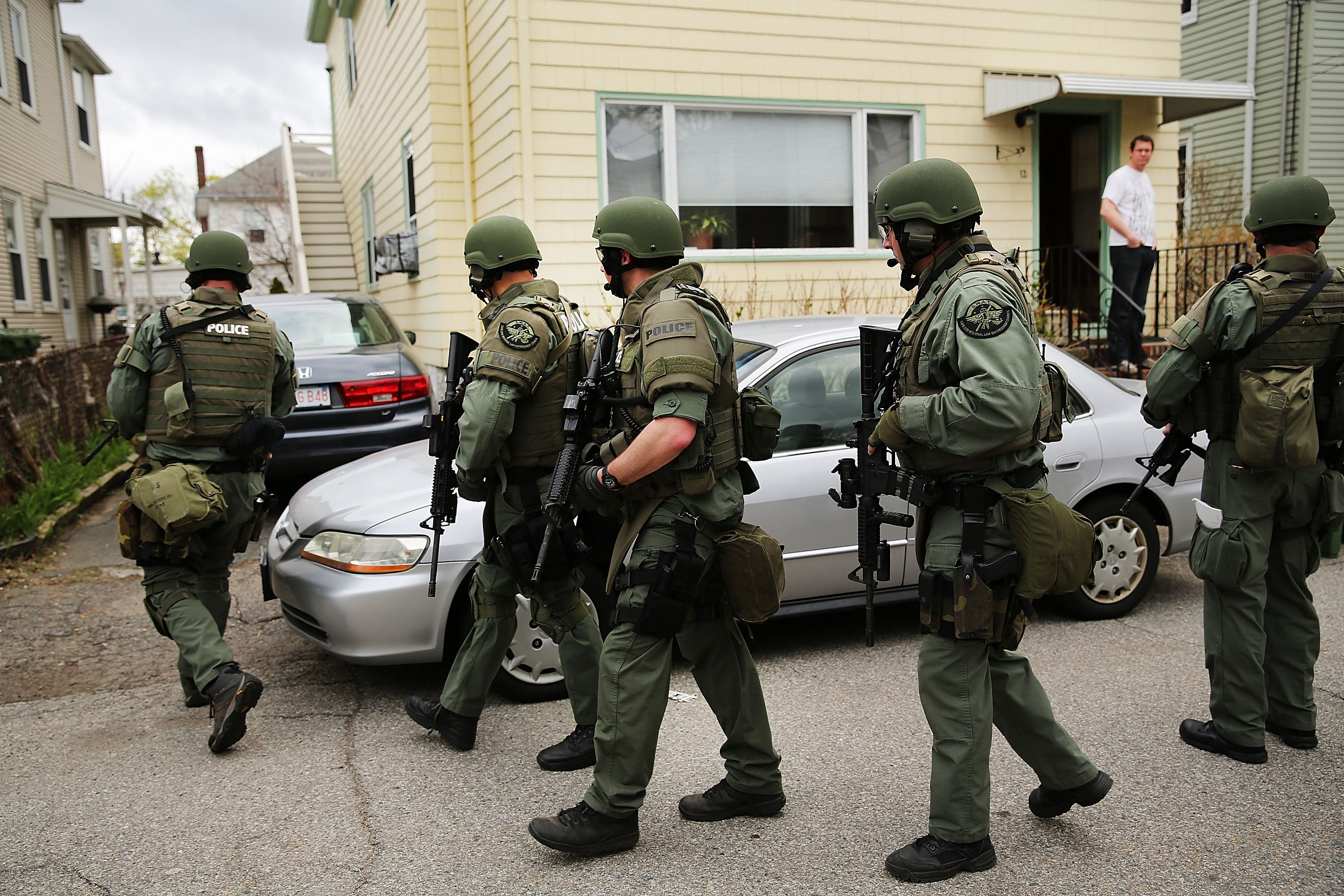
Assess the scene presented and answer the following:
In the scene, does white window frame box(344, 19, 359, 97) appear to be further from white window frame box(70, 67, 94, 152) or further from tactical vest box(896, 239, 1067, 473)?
tactical vest box(896, 239, 1067, 473)

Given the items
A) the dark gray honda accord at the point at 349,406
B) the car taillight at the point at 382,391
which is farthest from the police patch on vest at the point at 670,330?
the car taillight at the point at 382,391

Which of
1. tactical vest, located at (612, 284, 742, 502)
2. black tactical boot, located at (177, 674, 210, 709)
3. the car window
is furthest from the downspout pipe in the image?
black tactical boot, located at (177, 674, 210, 709)

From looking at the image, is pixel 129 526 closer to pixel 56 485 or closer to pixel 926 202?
pixel 926 202

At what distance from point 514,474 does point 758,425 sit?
886 mm

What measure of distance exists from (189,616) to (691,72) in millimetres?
7207

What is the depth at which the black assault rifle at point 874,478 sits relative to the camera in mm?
3045

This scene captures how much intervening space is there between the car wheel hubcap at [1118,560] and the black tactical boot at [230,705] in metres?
3.83

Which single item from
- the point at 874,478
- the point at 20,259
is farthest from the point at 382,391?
the point at 20,259

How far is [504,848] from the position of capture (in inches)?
125

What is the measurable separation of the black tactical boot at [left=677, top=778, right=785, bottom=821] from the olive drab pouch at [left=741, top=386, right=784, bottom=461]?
1080mm

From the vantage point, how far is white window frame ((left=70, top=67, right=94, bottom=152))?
867 inches

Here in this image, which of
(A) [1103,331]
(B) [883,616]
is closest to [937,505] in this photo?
(B) [883,616]

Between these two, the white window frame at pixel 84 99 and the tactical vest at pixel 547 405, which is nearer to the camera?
the tactical vest at pixel 547 405

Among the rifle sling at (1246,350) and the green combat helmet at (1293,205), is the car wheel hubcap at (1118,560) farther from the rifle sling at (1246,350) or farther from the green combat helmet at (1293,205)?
the green combat helmet at (1293,205)
